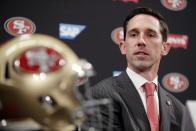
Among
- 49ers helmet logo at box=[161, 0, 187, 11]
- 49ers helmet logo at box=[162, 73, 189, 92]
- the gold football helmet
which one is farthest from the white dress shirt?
49ers helmet logo at box=[161, 0, 187, 11]

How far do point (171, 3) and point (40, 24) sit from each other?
2.00 ft

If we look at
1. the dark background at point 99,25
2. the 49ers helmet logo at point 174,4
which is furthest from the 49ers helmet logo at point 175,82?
the 49ers helmet logo at point 174,4

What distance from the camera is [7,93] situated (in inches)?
29.8

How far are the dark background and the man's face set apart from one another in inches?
19.9

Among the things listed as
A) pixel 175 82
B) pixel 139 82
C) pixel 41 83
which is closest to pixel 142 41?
pixel 139 82

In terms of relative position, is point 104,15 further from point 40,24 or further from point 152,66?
point 152,66

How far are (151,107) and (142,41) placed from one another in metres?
0.20

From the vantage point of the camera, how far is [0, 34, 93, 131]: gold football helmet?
2.45 feet

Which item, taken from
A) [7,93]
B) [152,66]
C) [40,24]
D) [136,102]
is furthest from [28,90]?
[40,24]

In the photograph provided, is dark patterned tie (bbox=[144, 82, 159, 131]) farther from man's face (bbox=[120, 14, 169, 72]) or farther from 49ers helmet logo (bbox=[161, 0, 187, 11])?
49ers helmet logo (bbox=[161, 0, 187, 11])

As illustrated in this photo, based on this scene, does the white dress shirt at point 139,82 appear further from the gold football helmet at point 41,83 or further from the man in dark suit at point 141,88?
the gold football helmet at point 41,83

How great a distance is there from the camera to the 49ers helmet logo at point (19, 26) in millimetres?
1703

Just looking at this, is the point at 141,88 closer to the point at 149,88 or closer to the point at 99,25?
the point at 149,88

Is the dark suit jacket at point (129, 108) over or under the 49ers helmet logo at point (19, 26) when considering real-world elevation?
under
